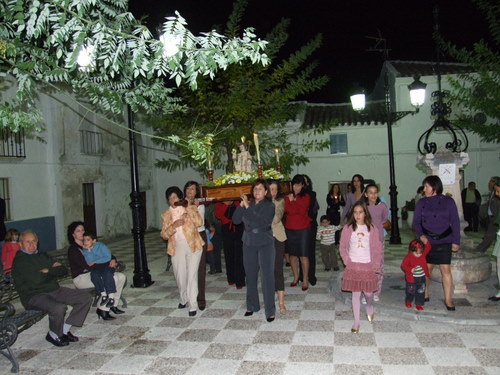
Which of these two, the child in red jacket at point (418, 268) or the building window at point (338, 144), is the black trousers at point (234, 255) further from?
the building window at point (338, 144)

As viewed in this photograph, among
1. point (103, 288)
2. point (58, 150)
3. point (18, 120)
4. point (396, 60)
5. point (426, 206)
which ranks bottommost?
point (103, 288)

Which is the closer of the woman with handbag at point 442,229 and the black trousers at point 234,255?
the woman with handbag at point 442,229

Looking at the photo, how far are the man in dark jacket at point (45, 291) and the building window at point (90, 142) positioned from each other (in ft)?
39.1

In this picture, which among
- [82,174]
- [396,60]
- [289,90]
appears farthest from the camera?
[396,60]

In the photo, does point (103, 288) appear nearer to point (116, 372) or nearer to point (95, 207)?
point (116, 372)

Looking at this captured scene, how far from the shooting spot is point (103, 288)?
6.38 m

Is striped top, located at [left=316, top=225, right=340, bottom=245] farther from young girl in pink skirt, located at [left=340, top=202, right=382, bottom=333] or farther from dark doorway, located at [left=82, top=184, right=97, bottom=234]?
dark doorway, located at [left=82, top=184, right=97, bottom=234]

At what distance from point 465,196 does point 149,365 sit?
1414 cm

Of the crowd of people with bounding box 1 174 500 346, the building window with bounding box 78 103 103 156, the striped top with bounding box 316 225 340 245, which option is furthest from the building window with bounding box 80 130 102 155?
the striped top with bounding box 316 225 340 245

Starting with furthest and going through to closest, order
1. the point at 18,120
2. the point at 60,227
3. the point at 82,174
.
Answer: the point at 82,174 → the point at 60,227 → the point at 18,120

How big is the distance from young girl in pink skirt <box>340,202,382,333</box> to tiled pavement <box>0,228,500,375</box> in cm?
51

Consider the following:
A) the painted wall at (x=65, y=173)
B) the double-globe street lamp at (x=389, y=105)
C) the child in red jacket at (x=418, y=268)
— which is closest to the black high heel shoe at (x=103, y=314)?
the child in red jacket at (x=418, y=268)

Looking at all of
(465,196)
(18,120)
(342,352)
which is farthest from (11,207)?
(465,196)

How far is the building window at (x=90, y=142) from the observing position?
655 inches
